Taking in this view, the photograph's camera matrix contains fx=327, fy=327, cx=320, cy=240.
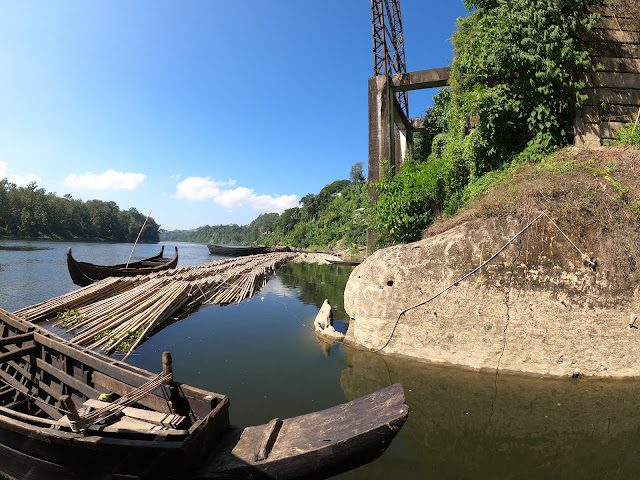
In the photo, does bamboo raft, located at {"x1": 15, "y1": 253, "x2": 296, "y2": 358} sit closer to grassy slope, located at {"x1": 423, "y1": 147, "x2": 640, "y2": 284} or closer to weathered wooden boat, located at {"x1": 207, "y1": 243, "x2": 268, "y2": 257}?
grassy slope, located at {"x1": 423, "y1": 147, "x2": 640, "y2": 284}

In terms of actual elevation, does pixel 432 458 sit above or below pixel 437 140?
below

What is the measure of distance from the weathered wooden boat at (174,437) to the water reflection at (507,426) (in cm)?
127

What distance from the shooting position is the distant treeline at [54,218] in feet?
235

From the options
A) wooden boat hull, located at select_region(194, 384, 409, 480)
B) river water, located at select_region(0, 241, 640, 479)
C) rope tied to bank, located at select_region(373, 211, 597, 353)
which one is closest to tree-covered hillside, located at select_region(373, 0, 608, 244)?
rope tied to bank, located at select_region(373, 211, 597, 353)

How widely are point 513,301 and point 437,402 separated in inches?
105

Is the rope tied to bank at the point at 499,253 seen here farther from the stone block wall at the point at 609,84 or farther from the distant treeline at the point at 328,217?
the distant treeline at the point at 328,217

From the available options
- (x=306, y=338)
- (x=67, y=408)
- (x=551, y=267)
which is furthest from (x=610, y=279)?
(x=67, y=408)

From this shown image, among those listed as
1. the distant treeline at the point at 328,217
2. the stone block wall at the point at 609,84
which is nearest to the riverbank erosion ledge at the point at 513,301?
the stone block wall at the point at 609,84

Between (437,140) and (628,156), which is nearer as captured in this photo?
(628,156)

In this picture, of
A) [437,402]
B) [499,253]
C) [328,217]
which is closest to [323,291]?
[499,253]

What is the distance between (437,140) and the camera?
20.3m

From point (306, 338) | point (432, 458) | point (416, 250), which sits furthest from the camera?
point (306, 338)

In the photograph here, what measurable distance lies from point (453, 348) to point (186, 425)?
530 cm

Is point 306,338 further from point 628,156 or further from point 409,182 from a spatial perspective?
point 628,156
